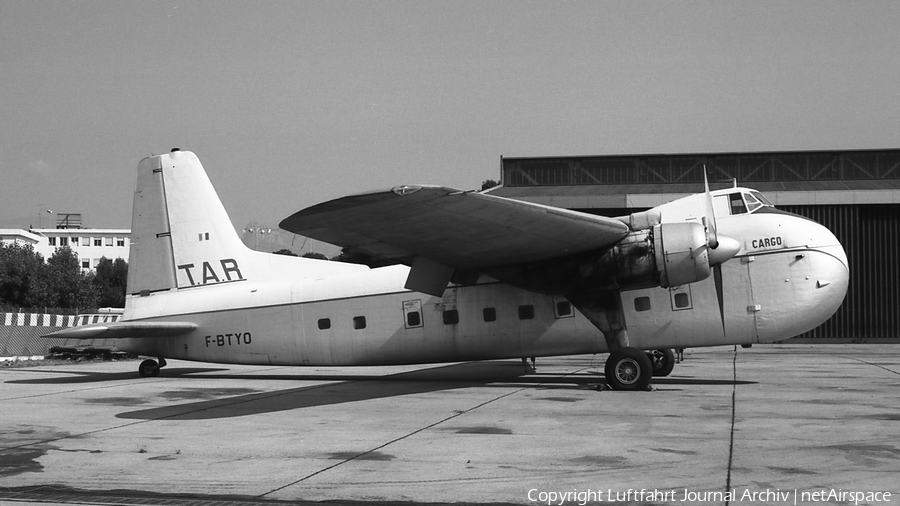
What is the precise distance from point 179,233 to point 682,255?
1273cm

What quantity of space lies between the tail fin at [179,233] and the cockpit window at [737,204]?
1179 cm

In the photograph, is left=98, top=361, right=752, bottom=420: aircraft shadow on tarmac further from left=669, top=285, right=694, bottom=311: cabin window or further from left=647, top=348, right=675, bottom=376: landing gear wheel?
left=669, top=285, right=694, bottom=311: cabin window

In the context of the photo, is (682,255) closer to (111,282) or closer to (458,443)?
(458,443)

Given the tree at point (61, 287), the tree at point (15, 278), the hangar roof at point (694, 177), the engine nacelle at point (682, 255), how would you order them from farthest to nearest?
the tree at point (61, 287)
the tree at point (15, 278)
the hangar roof at point (694, 177)
the engine nacelle at point (682, 255)

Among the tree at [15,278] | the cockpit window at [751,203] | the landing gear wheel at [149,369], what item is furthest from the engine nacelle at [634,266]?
the tree at [15,278]

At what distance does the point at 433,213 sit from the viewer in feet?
41.6

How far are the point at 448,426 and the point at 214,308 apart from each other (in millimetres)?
10304

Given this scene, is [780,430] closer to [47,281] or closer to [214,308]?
[214,308]

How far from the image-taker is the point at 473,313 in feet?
57.2

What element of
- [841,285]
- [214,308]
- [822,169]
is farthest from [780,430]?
[822,169]

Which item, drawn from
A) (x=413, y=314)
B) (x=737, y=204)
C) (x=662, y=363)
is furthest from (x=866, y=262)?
(x=413, y=314)

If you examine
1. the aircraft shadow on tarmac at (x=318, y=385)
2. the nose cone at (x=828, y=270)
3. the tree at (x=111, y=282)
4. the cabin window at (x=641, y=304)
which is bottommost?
the aircraft shadow on tarmac at (x=318, y=385)

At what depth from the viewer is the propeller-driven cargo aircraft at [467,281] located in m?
14.3

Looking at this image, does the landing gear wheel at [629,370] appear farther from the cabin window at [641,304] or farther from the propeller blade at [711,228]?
the propeller blade at [711,228]
